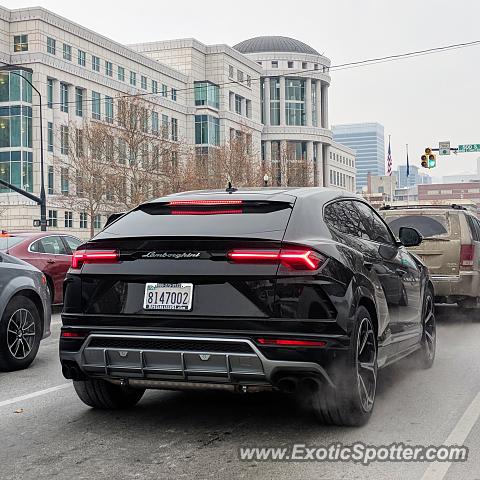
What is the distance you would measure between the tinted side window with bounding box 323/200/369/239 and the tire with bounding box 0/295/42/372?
3.51 m

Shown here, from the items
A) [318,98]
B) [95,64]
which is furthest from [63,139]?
[318,98]

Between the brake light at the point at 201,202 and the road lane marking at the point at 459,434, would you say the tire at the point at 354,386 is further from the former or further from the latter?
the brake light at the point at 201,202

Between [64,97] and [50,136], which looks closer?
[50,136]

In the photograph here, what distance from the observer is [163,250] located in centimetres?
466

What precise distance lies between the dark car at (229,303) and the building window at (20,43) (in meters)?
61.7

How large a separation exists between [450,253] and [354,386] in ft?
21.2

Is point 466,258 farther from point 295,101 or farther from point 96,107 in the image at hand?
point 295,101

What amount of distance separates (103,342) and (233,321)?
2.85ft

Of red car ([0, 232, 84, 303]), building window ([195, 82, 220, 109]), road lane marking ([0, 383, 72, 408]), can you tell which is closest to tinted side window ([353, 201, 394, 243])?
road lane marking ([0, 383, 72, 408])

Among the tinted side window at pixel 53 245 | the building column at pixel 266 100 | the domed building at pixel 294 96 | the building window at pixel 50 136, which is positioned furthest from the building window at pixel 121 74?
the tinted side window at pixel 53 245

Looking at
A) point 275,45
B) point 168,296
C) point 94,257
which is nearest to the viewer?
point 168,296

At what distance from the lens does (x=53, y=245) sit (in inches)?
522

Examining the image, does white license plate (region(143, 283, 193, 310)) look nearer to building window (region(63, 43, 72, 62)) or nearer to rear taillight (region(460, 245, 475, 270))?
rear taillight (region(460, 245, 475, 270))

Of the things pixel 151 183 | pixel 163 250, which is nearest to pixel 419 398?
pixel 163 250
